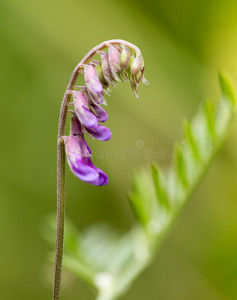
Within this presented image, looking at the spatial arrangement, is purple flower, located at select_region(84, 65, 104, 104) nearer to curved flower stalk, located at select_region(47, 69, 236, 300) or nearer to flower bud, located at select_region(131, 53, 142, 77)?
flower bud, located at select_region(131, 53, 142, 77)

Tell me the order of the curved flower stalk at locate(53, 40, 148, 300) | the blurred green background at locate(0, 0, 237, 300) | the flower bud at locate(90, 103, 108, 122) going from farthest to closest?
1. the blurred green background at locate(0, 0, 237, 300)
2. the flower bud at locate(90, 103, 108, 122)
3. the curved flower stalk at locate(53, 40, 148, 300)

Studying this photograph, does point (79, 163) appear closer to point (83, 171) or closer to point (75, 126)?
point (83, 171)

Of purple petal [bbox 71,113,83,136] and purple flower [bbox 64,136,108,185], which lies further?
purple petal [bbox 71,113,83,136]

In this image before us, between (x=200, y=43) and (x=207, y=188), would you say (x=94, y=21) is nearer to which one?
(x=200, y=43)

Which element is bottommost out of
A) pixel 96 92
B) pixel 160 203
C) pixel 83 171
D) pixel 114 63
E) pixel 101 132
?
pixel 160 203

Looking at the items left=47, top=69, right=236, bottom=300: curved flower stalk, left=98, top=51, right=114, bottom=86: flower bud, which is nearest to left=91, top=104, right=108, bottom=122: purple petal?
left=98, top=51, right=114, bottom=86: flower bud

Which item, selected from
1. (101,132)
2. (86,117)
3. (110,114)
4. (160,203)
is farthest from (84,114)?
(110,114)

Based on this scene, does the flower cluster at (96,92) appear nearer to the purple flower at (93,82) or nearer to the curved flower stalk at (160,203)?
the purple flower at (93,82)

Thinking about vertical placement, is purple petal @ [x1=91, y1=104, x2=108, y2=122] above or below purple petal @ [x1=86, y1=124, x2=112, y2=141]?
above
